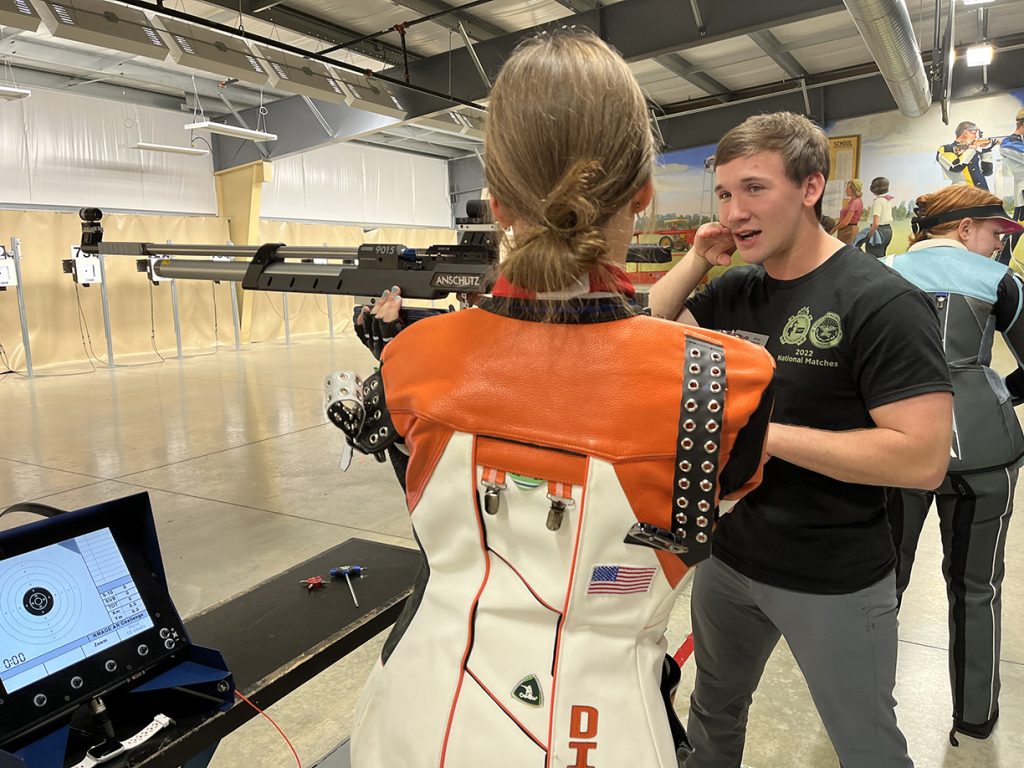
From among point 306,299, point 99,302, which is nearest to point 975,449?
point 99,302

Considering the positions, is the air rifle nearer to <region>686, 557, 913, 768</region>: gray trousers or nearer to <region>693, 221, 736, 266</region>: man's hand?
<region>693, 221, 736, 266</region>: man's hand

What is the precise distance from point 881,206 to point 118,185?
11.8 meters

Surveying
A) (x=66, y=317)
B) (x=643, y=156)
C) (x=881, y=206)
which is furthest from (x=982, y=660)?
(x=66, y=317)

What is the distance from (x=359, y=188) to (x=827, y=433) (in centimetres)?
1452

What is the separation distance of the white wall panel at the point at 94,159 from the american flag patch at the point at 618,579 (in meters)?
11.3

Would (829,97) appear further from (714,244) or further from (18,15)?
(714,244)

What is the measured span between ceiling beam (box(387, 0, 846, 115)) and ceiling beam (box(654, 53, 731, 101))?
196 cm

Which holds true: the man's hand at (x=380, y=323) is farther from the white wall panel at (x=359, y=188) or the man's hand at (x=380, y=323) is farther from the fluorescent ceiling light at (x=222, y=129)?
the white wall panel at (x=359, y=188)

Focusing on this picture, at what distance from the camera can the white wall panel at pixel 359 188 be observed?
13070mm

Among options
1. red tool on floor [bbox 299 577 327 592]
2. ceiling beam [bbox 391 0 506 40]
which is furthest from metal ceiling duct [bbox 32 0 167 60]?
red tool on floor [bbox 299 577 327 592]

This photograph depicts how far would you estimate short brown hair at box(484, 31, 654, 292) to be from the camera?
667mm

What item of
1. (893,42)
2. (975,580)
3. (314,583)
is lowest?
(975,580)

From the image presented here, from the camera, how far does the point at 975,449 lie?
1883mm

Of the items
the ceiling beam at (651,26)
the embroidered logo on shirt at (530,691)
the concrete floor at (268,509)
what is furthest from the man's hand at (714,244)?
the ceiling beam at (651,26)
